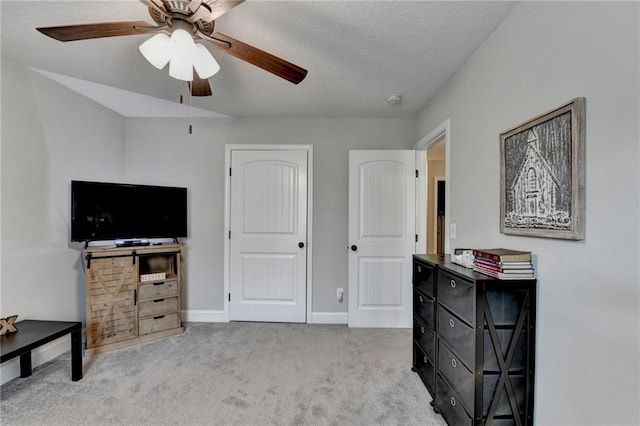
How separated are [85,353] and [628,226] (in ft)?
11.6

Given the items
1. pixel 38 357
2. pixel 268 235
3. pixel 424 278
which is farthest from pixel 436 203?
pixel 38 357

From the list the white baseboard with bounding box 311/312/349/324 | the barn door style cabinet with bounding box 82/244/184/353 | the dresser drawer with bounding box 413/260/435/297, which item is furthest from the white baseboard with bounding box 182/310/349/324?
the dresser drawer with bounding box 413/260/435/297

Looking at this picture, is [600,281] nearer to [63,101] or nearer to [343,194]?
[343,194]

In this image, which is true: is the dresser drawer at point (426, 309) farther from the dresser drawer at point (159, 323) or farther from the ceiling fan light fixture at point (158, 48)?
the dresser drawer at point (159, 323)

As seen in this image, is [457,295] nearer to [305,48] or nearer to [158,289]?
[305,48]

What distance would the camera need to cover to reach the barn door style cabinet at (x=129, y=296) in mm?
2455

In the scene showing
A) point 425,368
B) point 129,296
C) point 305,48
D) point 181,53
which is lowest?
point 425,368

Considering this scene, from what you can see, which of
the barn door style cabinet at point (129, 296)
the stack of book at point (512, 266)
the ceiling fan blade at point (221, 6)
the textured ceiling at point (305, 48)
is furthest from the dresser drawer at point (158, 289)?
the stack of book at point (512, 266)

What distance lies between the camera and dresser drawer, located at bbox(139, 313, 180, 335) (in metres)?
2.70

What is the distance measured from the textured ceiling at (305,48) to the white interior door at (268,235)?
2.20 ft

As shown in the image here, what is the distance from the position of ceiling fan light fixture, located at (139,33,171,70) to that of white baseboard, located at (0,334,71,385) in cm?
238

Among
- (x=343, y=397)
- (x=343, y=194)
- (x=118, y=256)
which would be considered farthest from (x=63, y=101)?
(x=343, y=397)

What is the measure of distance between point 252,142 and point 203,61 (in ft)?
5.80

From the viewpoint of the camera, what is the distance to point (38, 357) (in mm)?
2254
